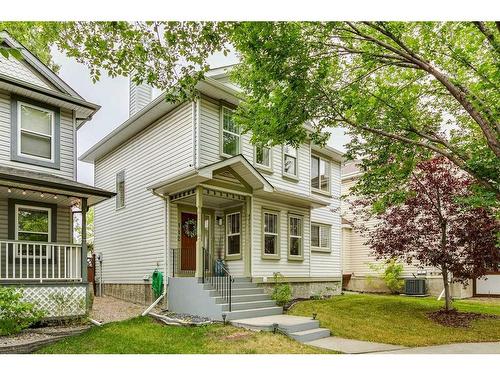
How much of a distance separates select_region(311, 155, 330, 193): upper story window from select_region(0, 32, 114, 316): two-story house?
234 inches

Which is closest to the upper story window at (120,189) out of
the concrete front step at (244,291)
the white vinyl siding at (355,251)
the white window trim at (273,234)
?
the white window trim at (273,234)

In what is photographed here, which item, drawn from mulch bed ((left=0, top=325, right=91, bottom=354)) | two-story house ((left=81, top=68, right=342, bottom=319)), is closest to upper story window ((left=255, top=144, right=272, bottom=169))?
two-story house ((left=81, top=68, right=342, bottom=319))

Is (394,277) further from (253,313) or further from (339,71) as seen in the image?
(339,71)

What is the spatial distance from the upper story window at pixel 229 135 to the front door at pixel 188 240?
1594 mm

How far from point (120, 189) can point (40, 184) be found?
3017 mm

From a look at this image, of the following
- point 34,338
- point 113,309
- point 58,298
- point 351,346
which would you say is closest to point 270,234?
point 113,309

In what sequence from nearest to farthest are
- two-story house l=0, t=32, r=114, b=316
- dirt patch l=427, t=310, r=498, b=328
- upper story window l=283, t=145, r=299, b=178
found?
two-story house l=0, t=32, r=114, b=316, dirt patch l=427, t=310, r=498, b=328, upper story window l=283, t=145, r=299, b=178

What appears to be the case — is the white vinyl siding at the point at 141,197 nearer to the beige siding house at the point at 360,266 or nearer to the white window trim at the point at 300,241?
the white window trim at the point at 300,241

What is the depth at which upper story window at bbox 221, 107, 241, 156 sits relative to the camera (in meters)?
8.38

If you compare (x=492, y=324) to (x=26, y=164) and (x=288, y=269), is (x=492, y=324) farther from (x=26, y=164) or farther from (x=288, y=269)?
(x=26, y=164)

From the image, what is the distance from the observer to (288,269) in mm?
9680

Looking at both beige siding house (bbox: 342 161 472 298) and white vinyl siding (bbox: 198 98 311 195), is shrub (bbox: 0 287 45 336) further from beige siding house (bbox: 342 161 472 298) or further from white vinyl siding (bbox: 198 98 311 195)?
beige siding house (bbox: 342 161 472 298)
